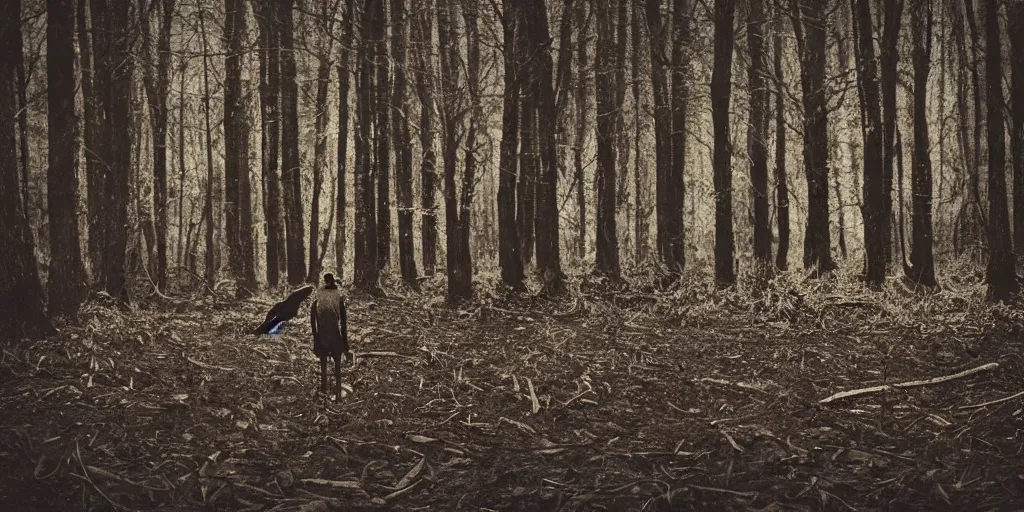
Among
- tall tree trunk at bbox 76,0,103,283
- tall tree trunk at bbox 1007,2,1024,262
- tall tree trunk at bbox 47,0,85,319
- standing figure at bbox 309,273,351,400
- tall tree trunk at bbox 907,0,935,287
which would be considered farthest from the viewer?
tall tree trunk at bbox 76,0,103,283

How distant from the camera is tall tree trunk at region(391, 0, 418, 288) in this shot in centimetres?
1750

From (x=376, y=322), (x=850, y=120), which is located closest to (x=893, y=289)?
(x=850, y=120)

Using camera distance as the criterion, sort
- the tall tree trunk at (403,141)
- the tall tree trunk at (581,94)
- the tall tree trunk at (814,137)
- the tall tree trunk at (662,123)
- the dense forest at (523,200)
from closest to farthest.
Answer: the dense forest at (523,200) < the tall tree trunk at (814,137) < the tall tree trunk at (662,123) < the tall tree trunk at (581,94) < the tall tree trunk at (403,141)

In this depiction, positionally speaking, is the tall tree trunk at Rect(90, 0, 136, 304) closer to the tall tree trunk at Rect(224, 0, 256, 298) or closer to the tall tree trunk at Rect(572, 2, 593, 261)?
the tall tree trunk at Rect(224, 0, 256, 298)

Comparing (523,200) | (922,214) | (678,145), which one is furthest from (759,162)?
(523,200)

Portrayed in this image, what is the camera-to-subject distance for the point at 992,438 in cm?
695

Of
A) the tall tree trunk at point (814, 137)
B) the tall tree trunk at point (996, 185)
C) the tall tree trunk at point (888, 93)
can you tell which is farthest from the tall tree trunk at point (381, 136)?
the tall tree trunk at point (996, 185)

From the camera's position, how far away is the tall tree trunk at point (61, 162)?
33.3 feet

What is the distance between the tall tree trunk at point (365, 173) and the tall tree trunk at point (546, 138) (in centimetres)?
341

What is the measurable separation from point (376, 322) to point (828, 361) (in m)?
6.64

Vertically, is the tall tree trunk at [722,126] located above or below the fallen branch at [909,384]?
above

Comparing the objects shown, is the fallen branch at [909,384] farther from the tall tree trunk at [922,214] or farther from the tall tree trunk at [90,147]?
the tall tree trunk at [90,147]

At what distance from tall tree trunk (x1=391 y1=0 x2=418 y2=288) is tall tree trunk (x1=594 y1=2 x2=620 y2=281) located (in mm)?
4278

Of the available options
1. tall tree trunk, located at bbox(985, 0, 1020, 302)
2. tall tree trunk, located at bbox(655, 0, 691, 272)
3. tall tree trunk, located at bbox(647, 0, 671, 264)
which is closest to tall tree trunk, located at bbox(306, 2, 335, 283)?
tall tree trunk, located at bbox(647, 0, 671, 264)
